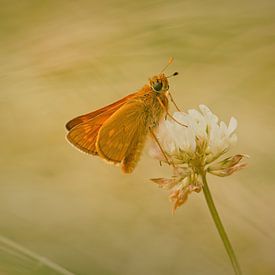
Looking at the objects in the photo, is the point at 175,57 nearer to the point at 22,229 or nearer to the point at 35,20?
the point at 35,20

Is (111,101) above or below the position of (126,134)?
above

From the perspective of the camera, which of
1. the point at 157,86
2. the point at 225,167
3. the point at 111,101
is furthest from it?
the point at 111,101

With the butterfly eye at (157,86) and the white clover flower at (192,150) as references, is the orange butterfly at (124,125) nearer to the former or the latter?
the butterfly eye at (157,86)

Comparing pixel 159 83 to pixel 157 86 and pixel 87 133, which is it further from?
pixel 87 133

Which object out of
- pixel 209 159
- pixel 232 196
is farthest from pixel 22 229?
pixel 209 159

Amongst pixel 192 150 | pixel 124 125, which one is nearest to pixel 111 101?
pixel 124 125

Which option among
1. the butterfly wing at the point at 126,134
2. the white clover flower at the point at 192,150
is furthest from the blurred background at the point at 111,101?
the white clover flower at the point at 192,150

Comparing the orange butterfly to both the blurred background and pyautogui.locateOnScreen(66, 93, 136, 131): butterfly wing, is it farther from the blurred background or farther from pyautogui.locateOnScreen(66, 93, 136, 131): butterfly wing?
the blurred background
